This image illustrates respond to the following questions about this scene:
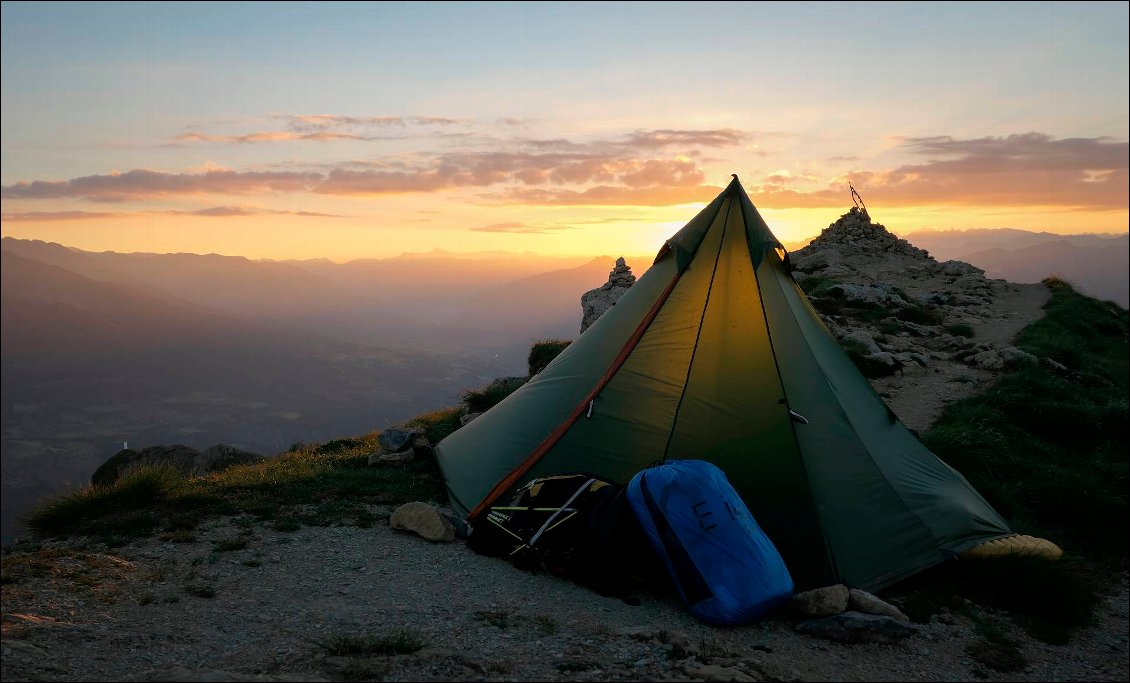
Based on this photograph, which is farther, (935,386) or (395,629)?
(935,386)

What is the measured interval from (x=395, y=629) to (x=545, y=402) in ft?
14.6

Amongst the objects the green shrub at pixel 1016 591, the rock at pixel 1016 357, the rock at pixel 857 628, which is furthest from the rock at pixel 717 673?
the rock at pixel 1016 357

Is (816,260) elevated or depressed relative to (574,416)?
elevated

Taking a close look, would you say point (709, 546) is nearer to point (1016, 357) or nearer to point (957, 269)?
point (1016, 357)

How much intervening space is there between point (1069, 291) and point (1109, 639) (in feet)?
109

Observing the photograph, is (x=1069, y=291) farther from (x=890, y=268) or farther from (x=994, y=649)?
(x=994, y=649)

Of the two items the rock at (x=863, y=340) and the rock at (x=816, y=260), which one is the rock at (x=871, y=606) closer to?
the rock at (x=863, y=340)

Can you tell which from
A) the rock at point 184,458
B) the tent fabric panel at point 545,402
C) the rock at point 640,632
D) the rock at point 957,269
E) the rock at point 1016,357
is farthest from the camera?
the rock at point 957,269

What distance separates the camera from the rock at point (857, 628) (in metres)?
6.30

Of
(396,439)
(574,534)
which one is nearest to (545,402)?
(574,534)

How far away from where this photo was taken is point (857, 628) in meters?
6.31

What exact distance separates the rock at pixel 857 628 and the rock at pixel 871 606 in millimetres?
179

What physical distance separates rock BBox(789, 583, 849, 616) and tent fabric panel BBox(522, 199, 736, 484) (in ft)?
7.90

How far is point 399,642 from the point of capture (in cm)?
534
